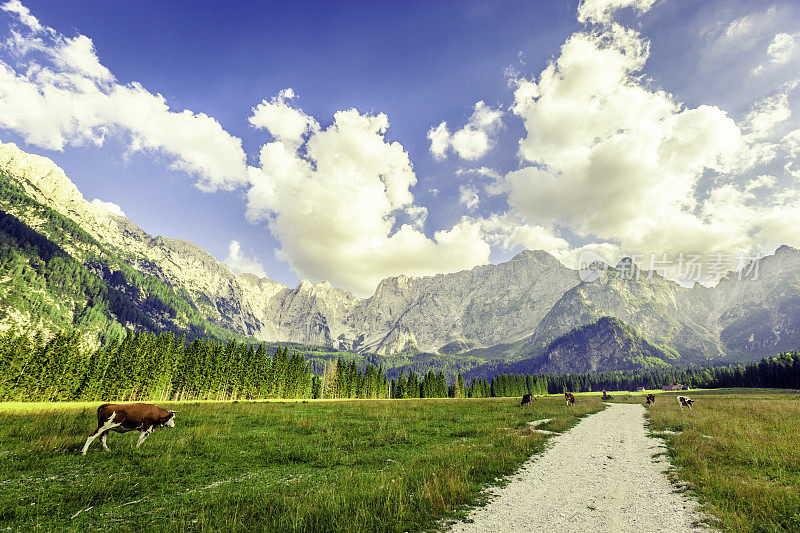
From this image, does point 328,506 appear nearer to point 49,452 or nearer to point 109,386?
point 49,452

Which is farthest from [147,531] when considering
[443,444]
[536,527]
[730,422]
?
[730,422]

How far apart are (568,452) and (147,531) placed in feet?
67.9

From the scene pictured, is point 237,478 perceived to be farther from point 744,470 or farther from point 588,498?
point 744,470

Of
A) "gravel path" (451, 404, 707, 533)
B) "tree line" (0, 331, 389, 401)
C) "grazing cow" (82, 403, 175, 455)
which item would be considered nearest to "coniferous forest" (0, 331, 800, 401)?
"tree line" (0, 331, 389, 401)

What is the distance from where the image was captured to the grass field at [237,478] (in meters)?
9.05

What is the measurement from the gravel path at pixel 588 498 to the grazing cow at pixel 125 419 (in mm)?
19182

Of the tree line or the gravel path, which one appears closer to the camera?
the gravel path

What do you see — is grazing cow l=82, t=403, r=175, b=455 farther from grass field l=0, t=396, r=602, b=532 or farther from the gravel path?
the gravel path

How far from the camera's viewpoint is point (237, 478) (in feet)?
44.4

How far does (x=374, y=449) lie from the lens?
1983 cm

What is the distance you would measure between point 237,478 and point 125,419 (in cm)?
954

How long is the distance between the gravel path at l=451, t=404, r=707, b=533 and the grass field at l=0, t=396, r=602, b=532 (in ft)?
4.10

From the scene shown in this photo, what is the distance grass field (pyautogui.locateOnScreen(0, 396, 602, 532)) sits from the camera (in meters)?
9.05

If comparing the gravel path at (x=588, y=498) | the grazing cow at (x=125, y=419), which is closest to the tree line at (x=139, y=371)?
the grazing cow at (x=125, y=419)
